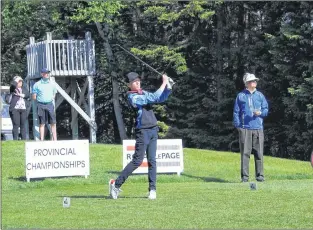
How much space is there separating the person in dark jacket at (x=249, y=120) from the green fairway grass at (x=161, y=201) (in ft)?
2.44

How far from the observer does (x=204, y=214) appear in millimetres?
12531

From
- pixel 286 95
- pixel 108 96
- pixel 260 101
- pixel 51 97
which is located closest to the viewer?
pixel 260 101

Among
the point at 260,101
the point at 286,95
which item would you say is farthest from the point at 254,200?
the point at 286,95

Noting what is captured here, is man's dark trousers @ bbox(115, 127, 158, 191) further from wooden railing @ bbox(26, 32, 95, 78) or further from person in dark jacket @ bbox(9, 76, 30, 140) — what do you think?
wooden railing @ bbox(26, 32, 95, 78)

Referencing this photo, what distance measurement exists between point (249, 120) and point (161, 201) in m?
5.17

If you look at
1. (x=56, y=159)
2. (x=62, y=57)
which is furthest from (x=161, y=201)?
(x=62, y=57)

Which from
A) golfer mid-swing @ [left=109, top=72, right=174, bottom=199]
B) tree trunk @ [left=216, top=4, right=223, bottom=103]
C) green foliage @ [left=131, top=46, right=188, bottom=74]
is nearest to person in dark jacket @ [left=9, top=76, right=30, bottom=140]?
green foliage @ [left=131, top=46, right=188, bottom=74]

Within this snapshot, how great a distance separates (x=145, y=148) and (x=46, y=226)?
3.25 m

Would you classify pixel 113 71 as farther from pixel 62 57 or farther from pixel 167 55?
pixel 62 57

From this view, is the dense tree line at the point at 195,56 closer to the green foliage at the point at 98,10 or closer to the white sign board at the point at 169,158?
the green foliage at the point at 98,10

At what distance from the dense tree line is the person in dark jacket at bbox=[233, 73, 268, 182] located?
12274 mm

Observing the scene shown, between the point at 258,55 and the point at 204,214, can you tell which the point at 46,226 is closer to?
the point at 204,214

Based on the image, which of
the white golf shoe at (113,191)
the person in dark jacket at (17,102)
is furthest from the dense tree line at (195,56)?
the white golf shoe at (113,191)

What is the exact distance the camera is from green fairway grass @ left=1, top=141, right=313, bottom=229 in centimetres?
1188
